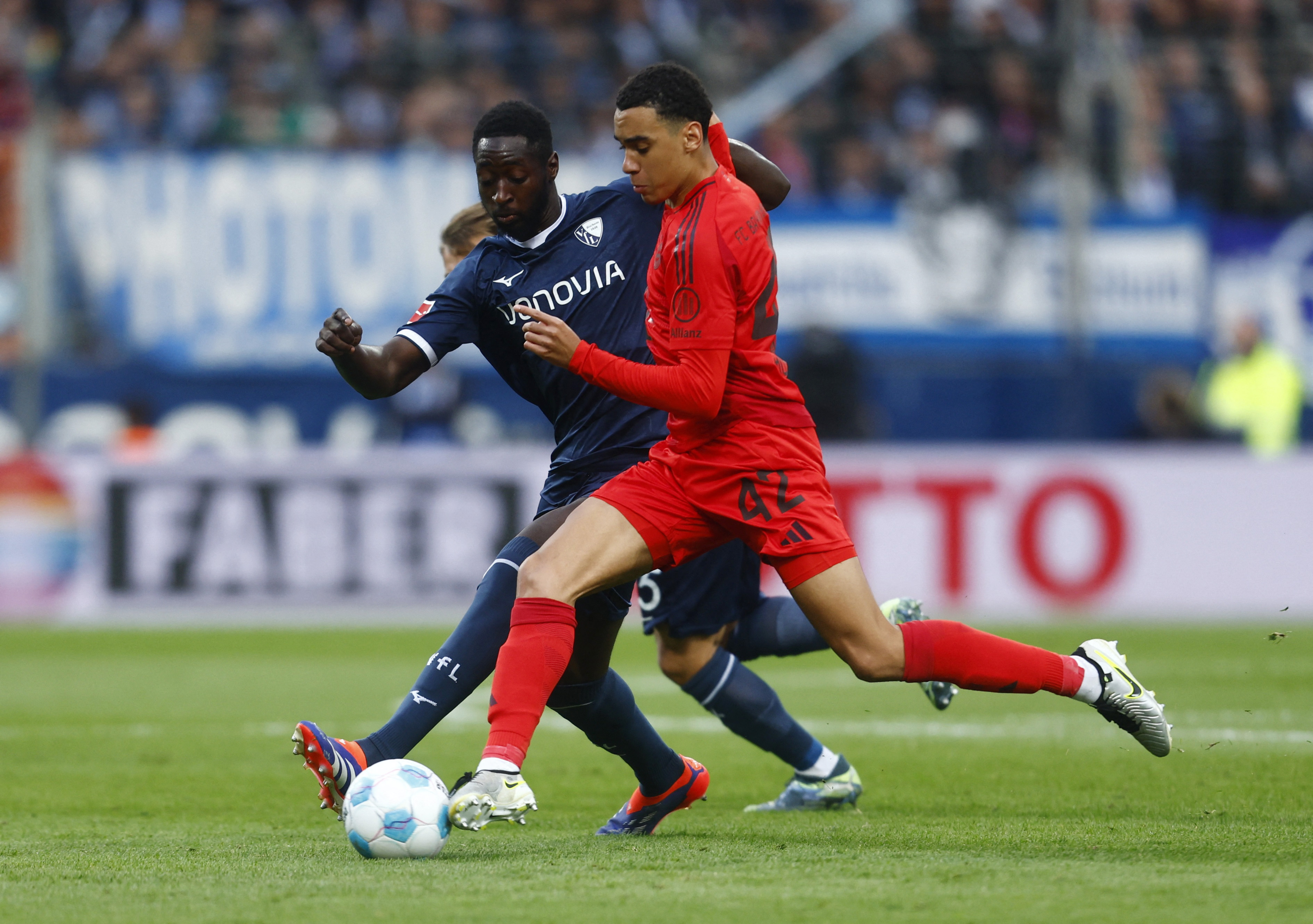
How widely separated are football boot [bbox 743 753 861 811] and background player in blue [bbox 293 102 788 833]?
46 centimetres

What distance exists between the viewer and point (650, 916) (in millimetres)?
3713

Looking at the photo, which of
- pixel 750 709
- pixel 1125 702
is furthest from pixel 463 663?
pixel 1125 702

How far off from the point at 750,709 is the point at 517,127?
6.68ft

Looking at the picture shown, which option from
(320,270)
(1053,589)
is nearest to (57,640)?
(320,270)

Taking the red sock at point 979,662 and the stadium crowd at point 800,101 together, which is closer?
the red sock at point 979,662

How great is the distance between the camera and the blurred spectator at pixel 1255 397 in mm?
14312

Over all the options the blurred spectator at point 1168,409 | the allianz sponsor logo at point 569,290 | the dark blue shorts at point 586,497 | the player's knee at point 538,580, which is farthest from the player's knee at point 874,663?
the blurred spectator at point 1168,409

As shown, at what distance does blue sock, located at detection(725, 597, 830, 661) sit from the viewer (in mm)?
6039

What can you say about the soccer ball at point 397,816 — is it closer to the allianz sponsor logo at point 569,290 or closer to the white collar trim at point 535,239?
the allianz sponsor logo at point 569,290

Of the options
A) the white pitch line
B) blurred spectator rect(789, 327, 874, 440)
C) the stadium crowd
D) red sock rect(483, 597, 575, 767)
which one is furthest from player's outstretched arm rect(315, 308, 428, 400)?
the stadium crowd

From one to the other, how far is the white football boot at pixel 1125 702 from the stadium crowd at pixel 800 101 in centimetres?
1005

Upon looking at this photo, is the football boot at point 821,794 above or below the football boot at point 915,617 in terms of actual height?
below

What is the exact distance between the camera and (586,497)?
518cm

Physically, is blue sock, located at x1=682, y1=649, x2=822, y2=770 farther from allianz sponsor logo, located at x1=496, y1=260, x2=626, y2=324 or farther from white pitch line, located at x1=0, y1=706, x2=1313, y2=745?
white pitch line, located at x1=0, y1=706, x2=1313, y2=745
